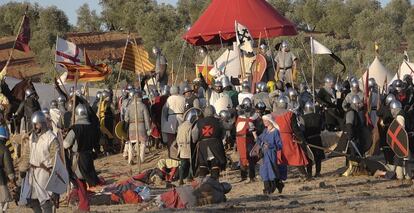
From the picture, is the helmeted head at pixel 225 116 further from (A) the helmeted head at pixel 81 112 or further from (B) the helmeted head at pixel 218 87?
(A) the helmeted head at pixel 81 112

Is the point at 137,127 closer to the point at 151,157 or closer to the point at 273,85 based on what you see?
the point at 151,157

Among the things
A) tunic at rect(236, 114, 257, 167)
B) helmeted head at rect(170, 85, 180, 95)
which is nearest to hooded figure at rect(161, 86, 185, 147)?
helmeted head at rect(170, 85, 180, 95)

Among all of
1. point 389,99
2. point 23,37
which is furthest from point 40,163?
point 23,37

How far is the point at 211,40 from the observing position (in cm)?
2872

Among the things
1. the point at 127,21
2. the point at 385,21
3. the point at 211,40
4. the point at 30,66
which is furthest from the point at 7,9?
the point at 211,40

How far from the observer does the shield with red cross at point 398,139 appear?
1805 cm

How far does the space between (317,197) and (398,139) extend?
2.20m

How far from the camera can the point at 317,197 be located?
1677 cm

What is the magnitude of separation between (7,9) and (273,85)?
4195 centimetres

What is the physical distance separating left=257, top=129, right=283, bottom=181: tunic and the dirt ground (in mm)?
344

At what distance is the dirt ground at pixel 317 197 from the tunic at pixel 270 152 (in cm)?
34

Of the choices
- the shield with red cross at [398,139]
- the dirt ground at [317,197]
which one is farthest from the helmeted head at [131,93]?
the shield with red cross at [398,139]

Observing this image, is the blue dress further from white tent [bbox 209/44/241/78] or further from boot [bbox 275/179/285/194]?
white tent [bbox 209/44/241/78]

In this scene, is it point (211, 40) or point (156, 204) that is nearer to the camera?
point (156, 204)
